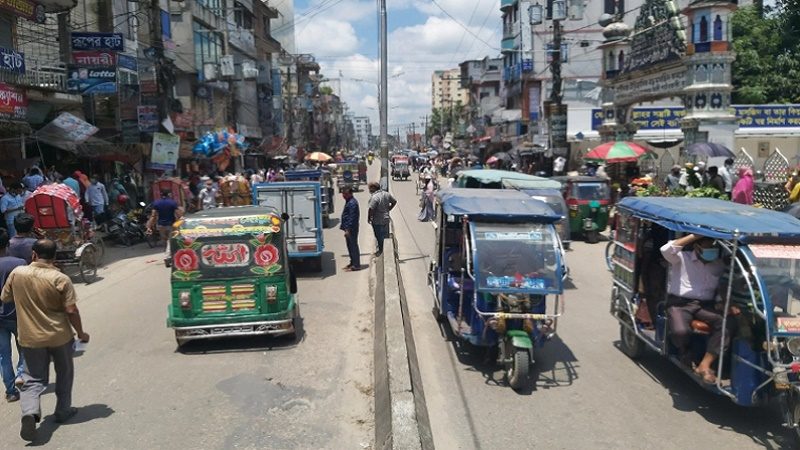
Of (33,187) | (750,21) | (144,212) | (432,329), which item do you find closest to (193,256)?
(432,329)

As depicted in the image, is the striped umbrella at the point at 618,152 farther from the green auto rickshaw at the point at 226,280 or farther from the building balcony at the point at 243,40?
the building balcony at the point at 243,40

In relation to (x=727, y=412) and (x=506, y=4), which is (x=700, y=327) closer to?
(x=727, y=412)

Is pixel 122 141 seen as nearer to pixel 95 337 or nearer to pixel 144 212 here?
pixel 144 212

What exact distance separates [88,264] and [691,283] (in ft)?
38.6

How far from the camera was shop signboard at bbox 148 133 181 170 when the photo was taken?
2077 centimetres

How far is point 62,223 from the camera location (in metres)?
12.7

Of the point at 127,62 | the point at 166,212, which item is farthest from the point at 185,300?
the point at 127,62

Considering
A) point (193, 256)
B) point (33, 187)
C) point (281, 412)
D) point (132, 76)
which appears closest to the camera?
point (281, 412)

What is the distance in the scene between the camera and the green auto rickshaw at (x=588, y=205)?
59.0 ft

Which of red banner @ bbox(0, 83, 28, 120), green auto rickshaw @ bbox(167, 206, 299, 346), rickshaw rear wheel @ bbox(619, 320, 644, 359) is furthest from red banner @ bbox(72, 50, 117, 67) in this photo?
rickshaw rear wheel @ bbox(619, 320, 644, 359)

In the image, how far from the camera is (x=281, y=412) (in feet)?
21.4

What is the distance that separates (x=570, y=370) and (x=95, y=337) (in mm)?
6565

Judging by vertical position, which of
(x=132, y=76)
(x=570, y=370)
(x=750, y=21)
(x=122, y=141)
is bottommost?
(x=570, y=370)

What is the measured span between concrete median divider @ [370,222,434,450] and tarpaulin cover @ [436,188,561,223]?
66.5 inches
